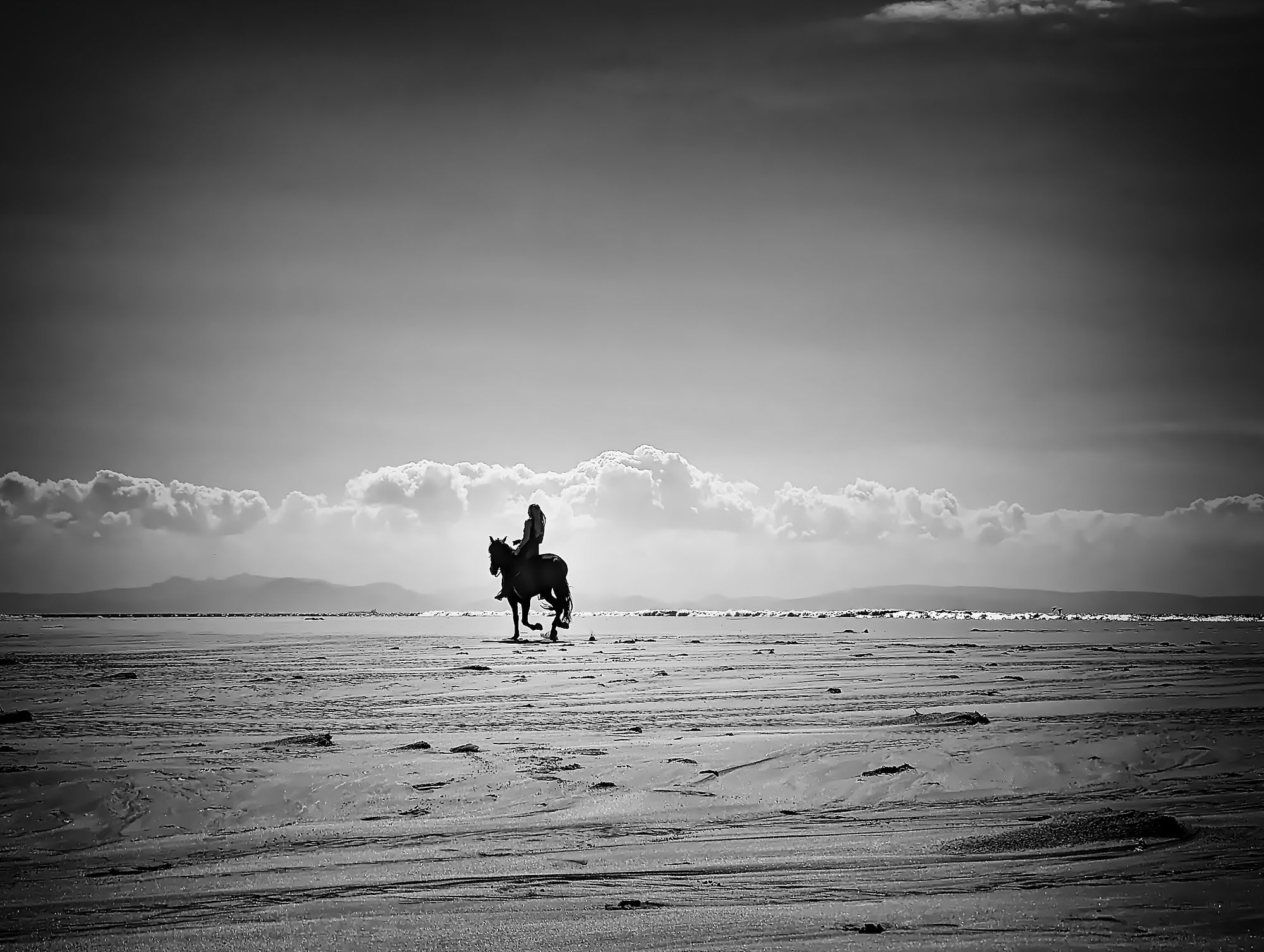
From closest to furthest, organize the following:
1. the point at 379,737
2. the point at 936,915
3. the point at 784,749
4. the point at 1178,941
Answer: the point at 1178,941
the point at 936,915
the point at 784,749
the point at 379,737

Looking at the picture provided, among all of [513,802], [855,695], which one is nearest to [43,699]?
[513,802]

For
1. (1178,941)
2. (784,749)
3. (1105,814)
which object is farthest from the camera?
(784,749)

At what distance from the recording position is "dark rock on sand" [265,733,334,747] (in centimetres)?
789

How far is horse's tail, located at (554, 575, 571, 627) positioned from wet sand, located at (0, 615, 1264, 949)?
1637 centimetres

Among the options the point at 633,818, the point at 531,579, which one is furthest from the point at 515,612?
the point at 633,818

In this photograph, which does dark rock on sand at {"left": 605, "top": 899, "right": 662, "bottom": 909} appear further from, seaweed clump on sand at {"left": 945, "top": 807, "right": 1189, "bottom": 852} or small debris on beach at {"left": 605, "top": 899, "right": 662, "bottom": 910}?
seaweed clump on sand at {"left": 945, "top": 807, "right": 1189, "bottom": 852}

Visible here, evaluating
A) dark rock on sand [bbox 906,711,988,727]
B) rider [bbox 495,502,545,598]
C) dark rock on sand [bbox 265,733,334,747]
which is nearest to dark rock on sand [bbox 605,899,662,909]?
dark rock on sand [bbox 265,733,334,747]

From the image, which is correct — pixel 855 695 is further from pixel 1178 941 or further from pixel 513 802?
pixel 1178 941

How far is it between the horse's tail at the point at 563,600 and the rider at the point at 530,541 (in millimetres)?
1331

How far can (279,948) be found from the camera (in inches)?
137

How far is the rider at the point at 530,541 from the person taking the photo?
2845 cm

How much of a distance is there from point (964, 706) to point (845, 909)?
744 cm

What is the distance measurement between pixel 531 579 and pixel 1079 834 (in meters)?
24.4

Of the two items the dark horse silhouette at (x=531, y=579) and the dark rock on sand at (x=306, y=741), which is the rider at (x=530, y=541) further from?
the dark rock on sand at (x=306, y=741)
